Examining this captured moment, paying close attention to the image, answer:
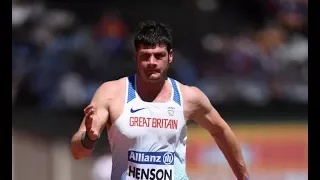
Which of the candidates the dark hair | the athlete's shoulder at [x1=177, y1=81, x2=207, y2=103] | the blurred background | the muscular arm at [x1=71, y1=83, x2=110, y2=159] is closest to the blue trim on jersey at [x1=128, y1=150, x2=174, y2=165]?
the muscular arm at [x1=71, y1=83, x2=110, y2=159]

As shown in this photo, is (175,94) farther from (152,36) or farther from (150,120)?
(152,36)

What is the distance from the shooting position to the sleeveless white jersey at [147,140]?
333cm

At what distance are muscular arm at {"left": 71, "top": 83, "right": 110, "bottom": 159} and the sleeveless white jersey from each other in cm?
10

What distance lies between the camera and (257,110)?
22.3 feet

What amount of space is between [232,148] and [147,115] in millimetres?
606

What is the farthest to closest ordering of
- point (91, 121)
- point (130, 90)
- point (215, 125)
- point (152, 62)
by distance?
point (215, 125), point (130, 90), point (152, 62), point (91, 121)

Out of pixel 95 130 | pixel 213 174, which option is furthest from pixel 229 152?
pixel 213 174

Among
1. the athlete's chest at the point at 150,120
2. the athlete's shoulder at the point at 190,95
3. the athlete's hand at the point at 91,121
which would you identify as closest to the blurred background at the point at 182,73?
the athlete's shoulder at the point at 190,95

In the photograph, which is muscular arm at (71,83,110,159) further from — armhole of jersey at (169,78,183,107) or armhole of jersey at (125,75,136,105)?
armhole of jersey at (169,78,183,107)

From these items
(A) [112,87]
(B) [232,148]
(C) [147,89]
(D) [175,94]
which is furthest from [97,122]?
(B) [232,148]

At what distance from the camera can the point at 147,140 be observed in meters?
3.36

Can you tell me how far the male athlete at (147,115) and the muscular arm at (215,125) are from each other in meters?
0.01
